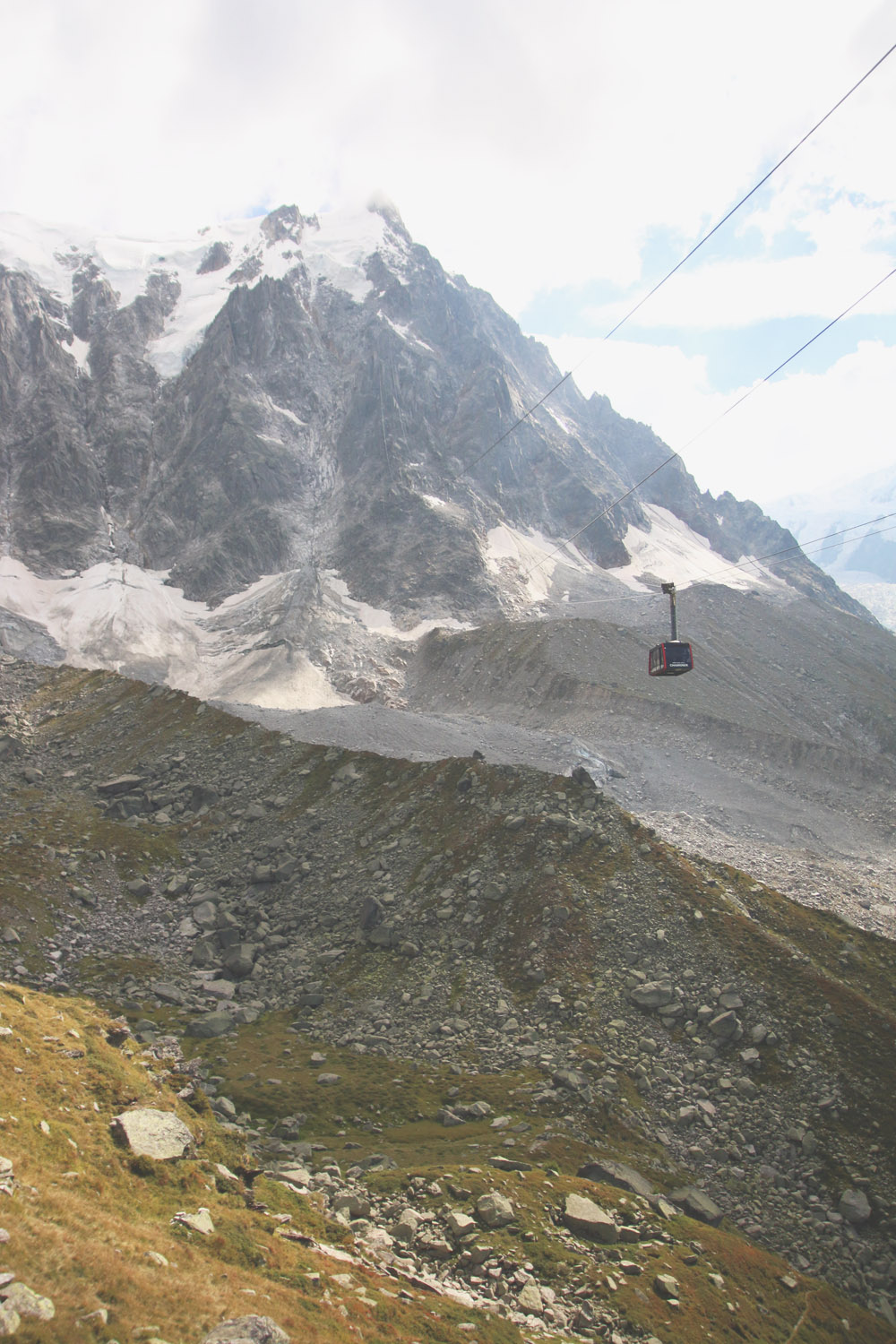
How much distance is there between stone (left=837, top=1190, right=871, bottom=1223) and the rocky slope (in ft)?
0.25

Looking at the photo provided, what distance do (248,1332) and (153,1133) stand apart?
8384mm

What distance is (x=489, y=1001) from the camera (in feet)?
111

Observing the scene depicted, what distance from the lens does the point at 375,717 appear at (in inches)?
2625

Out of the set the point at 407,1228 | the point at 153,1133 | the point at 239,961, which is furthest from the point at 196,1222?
the point at 239,961

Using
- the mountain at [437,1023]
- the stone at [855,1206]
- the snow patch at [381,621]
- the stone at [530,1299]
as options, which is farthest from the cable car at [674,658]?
the snow patch at [381,621]

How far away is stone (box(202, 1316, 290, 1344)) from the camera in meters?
11.3

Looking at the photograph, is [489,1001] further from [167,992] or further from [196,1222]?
[196,1222]

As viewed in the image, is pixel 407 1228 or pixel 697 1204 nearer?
pixel 407 1228

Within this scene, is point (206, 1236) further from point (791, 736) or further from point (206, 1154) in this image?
point (791, 736)

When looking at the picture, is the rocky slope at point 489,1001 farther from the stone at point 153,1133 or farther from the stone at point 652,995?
the stone at point 153,1133

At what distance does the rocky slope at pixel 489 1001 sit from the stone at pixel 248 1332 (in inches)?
286

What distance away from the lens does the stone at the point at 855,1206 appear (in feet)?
78.8

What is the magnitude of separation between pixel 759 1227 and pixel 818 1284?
2034 millimetres

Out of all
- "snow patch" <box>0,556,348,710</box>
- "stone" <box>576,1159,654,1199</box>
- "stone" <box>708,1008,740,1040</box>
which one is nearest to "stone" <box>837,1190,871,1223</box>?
"stone" <box>708,1008,740,1040</box>
